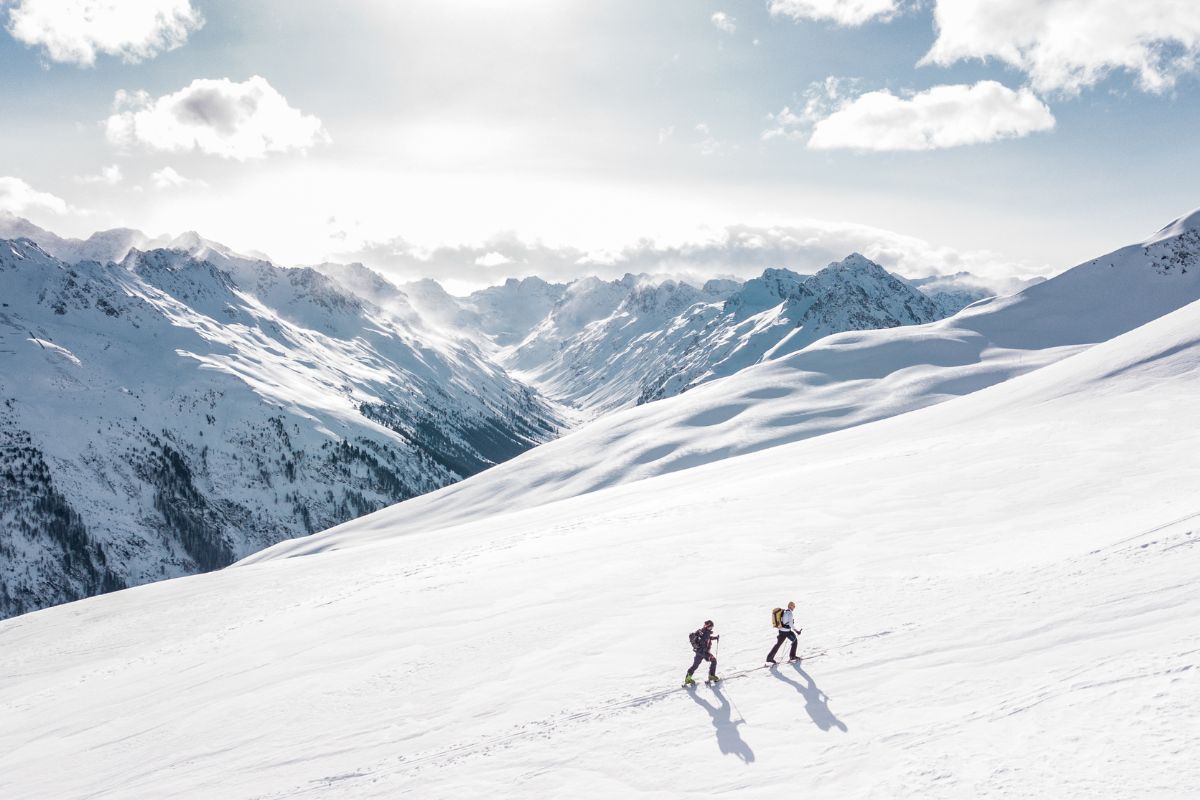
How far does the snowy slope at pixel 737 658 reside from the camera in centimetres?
1164

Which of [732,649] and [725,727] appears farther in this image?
[732,649]

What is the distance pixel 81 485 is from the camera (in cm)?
17875

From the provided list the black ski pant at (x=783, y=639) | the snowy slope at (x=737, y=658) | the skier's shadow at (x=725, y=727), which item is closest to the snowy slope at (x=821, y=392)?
the snowy slope at (x=737, y=658)

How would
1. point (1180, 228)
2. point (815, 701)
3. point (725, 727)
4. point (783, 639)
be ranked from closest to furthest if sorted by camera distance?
point (725, 727) → point (815, 701) → point (783, 639) → point (1180, 228)

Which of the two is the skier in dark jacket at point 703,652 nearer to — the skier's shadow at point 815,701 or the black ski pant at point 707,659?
the black ski pant at point 707,659

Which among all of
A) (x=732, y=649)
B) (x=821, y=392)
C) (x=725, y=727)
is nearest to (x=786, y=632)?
(x=732, y=649)

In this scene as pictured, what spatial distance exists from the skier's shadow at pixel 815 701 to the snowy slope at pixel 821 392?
65.6 metres

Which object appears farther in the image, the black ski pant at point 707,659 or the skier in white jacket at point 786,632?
the skier in white jacket at point 786,632

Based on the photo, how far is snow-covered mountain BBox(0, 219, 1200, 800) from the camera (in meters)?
11.8

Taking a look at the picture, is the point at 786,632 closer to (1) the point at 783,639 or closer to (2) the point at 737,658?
(1) the point at 783,639

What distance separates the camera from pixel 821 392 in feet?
347

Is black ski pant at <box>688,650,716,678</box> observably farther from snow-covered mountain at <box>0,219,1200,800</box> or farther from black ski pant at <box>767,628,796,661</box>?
black ski pant at <box>767,628,796,661</box>

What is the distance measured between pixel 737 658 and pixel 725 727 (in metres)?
3.35

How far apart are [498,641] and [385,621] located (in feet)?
22.6
